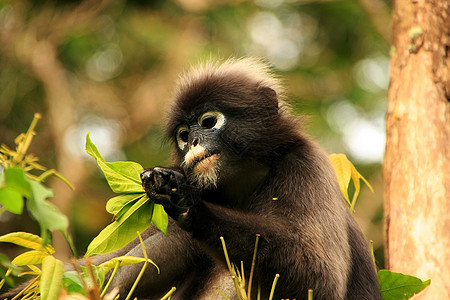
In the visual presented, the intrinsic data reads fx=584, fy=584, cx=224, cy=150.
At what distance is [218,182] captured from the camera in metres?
3.58

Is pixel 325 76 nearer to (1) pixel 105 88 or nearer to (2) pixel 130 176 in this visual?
(1) pixel 105 88

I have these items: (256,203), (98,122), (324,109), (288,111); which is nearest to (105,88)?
(98,122)

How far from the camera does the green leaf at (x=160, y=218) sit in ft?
9.44

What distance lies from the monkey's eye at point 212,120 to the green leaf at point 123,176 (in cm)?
80

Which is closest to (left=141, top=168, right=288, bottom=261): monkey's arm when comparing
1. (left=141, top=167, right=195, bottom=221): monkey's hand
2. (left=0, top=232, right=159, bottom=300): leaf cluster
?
(left=141, top=167, right=195, bottom=221): monkey's hand

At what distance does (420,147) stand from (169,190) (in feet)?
6.85

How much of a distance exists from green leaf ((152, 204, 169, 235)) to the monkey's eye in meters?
0.87

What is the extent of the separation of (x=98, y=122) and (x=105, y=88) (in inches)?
25.2

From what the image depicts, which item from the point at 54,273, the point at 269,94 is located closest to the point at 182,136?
the point at 269,94

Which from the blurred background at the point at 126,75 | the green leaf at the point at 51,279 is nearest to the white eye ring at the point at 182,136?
the green leaf at the point at 51,279

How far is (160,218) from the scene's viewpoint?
2898mm

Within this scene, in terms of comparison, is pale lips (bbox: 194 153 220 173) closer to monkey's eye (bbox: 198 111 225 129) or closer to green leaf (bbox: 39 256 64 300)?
monkey's eye (bbox: 198 111 225 129)

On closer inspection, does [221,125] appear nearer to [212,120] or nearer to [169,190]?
[212,120]

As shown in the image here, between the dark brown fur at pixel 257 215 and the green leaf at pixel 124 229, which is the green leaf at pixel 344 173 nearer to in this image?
the dark brown fur at pixel 257 215
